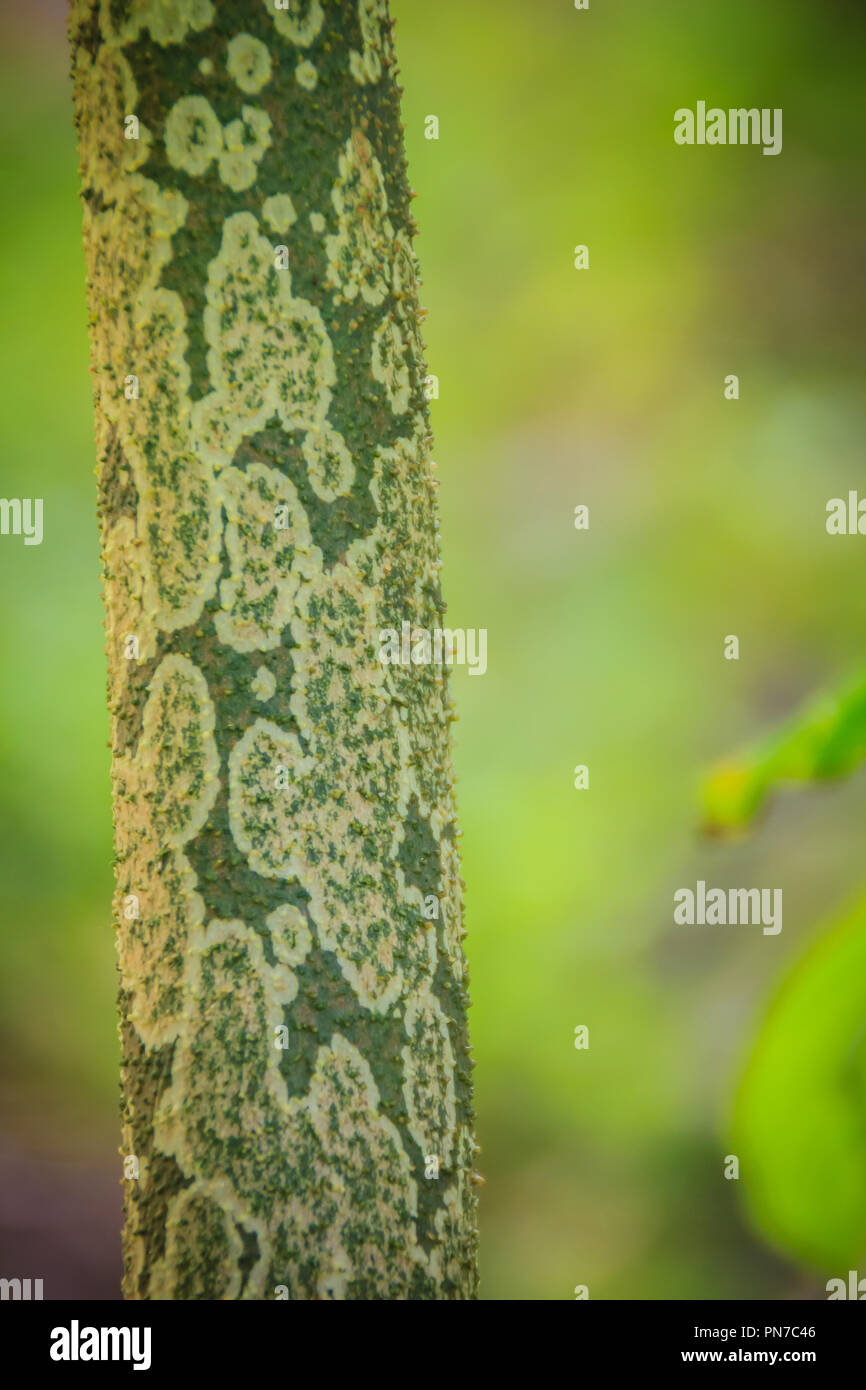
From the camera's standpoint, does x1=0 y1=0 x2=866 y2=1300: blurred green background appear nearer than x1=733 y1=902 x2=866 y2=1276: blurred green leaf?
No

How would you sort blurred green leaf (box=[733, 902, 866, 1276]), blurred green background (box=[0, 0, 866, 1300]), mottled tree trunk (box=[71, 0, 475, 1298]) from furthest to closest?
blurred green background (box=[0, 0, 866, 1300]) → mottled tree trunk (box=[71, 0, 475, 1298]) → blurred green leaf (box=[733, 902, 866, 1276])

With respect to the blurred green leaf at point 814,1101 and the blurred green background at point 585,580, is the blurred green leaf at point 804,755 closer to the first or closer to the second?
the blurred green leaf at point 814,1101

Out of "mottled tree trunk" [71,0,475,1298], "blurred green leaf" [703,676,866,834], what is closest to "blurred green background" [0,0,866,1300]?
"mottled tree trunk" [71,0,475,1298]

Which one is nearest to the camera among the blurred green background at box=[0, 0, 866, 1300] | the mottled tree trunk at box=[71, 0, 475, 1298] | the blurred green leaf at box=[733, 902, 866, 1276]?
the blurred green leaf at box=[733, 902, 866, 1276]

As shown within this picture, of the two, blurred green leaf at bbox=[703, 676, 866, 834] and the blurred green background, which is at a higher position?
the blurred green background

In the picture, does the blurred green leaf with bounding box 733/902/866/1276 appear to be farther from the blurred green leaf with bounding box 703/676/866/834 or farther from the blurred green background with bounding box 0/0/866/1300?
the blurred green background with bounding box 0/0/866/1300

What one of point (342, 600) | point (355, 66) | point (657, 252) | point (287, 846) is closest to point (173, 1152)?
point (287, 846)

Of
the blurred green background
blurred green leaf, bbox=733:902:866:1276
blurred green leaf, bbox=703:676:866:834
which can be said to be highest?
the blurred green background

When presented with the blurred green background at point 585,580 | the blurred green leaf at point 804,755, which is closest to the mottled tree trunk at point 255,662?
the blurred green leaf at point 804,755
